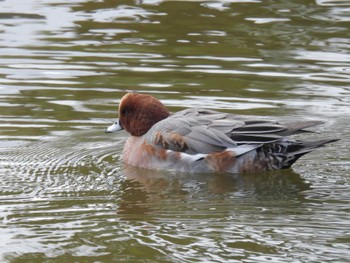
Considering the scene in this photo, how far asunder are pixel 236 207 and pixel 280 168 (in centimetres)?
128

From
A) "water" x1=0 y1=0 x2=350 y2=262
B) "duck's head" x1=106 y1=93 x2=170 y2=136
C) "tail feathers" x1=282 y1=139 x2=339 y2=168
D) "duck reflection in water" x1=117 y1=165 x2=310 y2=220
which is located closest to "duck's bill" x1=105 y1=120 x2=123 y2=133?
"duck's head" x1=106 y1=93 x2=170 y2=136

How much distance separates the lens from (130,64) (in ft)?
41.5

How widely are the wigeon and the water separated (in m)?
0.13

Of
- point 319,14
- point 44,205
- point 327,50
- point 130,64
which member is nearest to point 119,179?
point 44,205

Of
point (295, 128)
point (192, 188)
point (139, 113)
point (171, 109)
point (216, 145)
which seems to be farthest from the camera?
point (171, 109)

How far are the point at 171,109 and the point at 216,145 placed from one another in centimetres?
172

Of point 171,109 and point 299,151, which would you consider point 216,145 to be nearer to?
point 299,151

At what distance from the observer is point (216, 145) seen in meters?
9.31

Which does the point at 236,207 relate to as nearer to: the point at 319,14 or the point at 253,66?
the point at 253,66

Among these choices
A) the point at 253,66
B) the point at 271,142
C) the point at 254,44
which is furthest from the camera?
the point at 254,44

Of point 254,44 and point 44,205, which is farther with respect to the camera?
point 254,44

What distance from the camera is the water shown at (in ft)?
23.9

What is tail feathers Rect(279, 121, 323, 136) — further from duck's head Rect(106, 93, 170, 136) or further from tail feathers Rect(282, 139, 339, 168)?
duck's head Rect(106, 93, 170, 136)

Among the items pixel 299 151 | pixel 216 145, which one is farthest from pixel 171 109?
pixel 299 151
